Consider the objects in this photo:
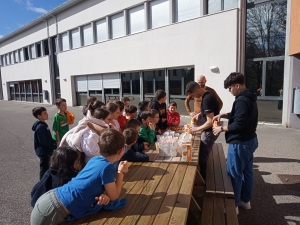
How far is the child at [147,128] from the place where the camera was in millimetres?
3596

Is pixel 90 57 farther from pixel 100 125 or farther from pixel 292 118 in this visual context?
pixel 100 125

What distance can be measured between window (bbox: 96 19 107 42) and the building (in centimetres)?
6

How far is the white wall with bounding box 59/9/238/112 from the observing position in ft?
30.5

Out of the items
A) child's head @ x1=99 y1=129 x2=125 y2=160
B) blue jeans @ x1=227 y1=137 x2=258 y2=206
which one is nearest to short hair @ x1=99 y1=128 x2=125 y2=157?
child's head @ x1=99 y1=129 x2=125 y2=160

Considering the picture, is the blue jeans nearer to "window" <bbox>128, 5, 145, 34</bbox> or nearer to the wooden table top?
the wooden table top

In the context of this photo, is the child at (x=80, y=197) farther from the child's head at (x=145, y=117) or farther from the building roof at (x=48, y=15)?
the building roof at (x=48, y=15)

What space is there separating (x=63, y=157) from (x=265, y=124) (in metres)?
8.70

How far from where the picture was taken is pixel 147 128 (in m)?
3.70

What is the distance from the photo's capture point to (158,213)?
1.85 meters

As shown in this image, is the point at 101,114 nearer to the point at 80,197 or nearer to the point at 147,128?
the point at 147,128

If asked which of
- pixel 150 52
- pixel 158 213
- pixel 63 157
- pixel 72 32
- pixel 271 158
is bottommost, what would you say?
pixel 271 158

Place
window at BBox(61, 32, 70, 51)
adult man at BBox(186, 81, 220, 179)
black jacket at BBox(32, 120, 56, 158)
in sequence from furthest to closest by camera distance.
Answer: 1. window at BBox(61, 32, 70, 51)
2. black jacket at BBox(32, 120, 56, 158)
3. adult man at BBox(186, 81, 220, 179)

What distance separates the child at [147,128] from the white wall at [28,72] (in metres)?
19.3

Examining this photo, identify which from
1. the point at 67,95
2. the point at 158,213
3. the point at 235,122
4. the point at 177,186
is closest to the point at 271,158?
the point at 235,122
